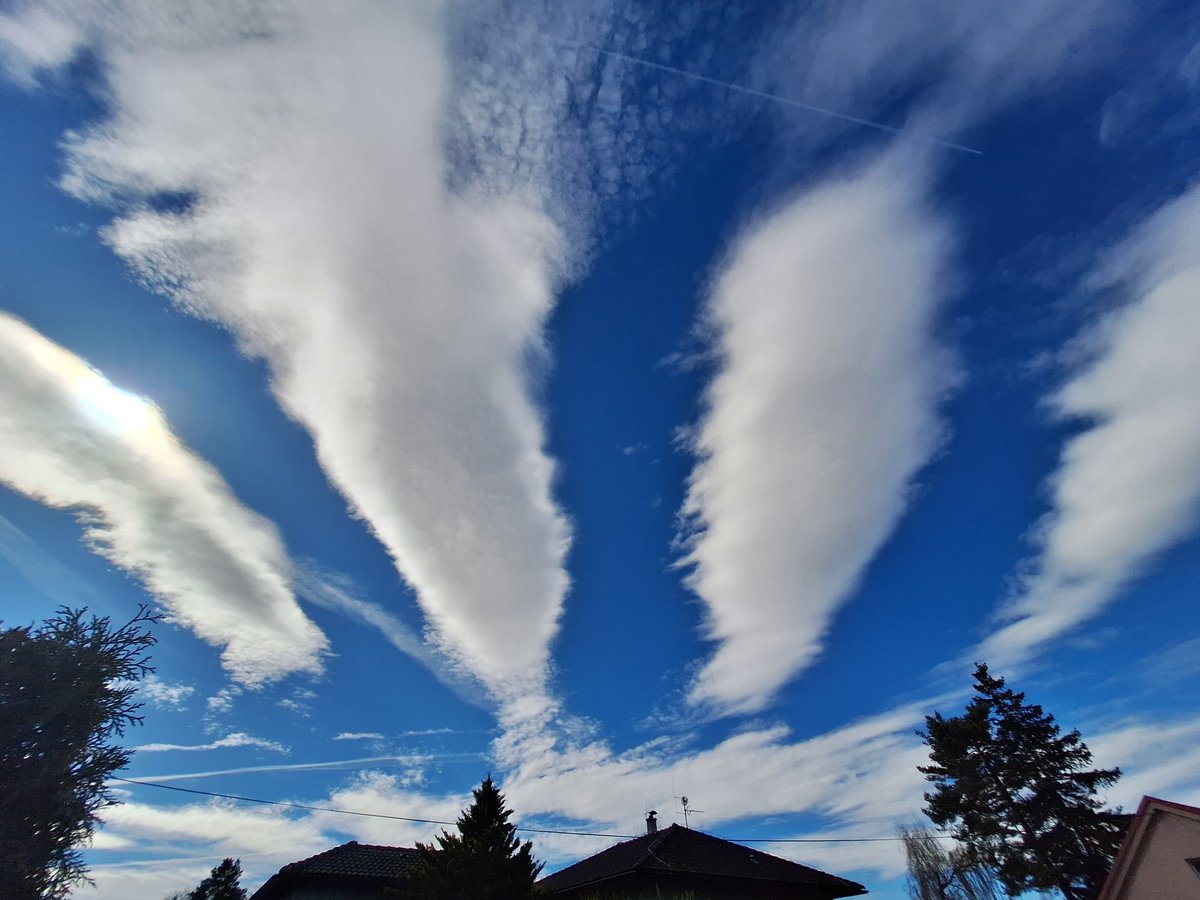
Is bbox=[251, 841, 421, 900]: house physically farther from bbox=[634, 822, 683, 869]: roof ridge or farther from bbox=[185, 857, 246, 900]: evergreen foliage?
bbox=[185, 857, 246, 900]: evergreen foliage

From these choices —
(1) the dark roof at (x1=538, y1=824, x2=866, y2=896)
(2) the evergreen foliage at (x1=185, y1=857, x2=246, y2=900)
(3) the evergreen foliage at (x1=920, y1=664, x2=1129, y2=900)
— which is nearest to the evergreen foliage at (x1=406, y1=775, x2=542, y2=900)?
(1) the dark roof at (x1=538, y1=824, x2=866, y2=896)

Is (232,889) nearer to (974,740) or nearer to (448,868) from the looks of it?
(448,868)

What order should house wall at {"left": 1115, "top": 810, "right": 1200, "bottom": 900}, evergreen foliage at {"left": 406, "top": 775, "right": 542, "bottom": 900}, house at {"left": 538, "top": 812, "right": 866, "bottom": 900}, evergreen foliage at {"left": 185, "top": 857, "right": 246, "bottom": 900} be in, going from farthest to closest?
evergreen foliage at {"left": 185, "top": 857, "right": 246, "bottom": 900}
house wall at {"left": 1115, "top": 810, "right": 1200, "bottom": 900}
house at {"left": 538, "top": 812, "right": 866, "bottom": 900}
evergreen foliage at {"left": 406, "top": 775, "right": 542, "bottom": 900}

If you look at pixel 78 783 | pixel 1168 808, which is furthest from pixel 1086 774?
pixel 78 783

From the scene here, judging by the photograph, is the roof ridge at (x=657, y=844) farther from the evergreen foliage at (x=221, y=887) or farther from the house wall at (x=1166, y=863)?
the evergreen foliage at (x=221, y=887)

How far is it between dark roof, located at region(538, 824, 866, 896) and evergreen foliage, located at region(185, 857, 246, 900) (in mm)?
A: 53621

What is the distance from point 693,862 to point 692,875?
107cm

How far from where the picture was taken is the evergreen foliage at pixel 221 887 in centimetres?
5834

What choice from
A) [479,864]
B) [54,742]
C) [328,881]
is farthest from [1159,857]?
[54,742]

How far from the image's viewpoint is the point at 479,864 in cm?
1611

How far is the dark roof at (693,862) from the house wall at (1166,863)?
39.8ft

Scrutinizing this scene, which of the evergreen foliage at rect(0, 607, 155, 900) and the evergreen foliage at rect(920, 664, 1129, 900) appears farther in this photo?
the evergreen foliage at rect(920, 664, 1129, 900)

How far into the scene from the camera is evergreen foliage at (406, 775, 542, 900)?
15.8 meters

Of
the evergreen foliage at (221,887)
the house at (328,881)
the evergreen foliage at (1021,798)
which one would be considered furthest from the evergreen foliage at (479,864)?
the evergreen foliage at (221,887)
